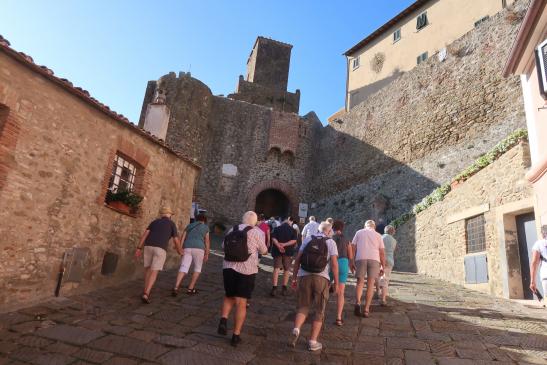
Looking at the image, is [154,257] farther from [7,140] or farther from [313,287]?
[313,287]

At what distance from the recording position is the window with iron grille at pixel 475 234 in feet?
28.5

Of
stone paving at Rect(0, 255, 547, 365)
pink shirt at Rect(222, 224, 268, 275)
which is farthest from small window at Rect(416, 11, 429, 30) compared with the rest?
pink shirt at Rect(222, 224, 268, 275)

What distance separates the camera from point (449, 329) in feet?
16.2

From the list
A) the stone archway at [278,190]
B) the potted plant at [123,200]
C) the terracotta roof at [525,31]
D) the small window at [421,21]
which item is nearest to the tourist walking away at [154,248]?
the potted plant at [123,200]

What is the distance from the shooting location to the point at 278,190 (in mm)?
23641

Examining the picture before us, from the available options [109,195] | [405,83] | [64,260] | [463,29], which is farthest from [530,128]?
[463,29]

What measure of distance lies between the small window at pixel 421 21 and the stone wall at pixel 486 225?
1594 cm

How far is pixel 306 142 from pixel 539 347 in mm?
21320

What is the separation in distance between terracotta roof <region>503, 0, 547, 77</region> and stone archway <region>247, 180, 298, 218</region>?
16056mm

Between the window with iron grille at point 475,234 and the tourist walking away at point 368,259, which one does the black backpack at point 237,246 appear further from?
the window with iron grille at point 475,234

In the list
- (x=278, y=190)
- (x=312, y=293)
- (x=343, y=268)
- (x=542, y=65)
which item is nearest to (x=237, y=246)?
(x=312, y=293)

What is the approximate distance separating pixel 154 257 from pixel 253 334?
213 cm

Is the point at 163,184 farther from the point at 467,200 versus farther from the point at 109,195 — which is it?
the point at 467,200

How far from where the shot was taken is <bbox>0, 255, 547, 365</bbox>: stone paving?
372 cm
